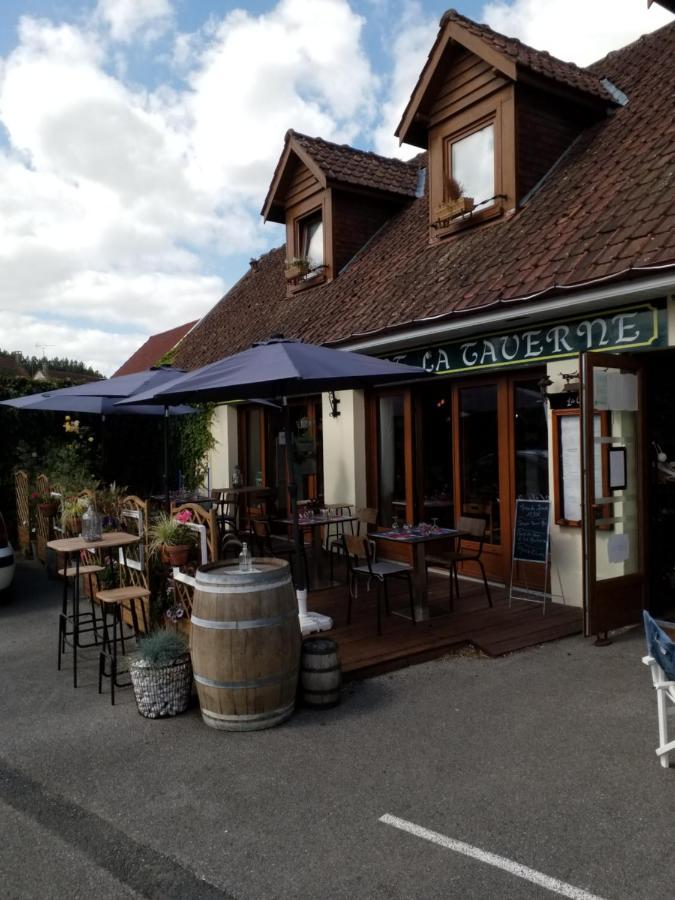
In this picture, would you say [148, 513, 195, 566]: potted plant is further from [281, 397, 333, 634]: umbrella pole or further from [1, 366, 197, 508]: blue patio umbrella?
[1, 366, 197, 508]: blue patio umbrella

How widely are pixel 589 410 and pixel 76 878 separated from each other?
15.0ft

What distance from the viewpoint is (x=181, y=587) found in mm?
5773

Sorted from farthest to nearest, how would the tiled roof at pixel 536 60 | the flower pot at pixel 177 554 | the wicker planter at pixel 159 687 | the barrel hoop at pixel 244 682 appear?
1. the tiled roof at pixel 536 60
2. the flower pot at pixel 177 554
3. the wicker planter at pixel 159 687
4. the barrel hoop at pixel 244 682

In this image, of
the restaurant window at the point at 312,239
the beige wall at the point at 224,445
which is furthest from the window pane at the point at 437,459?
the beige wall at the point at 224,445

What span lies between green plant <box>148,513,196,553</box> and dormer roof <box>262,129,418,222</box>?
6.96m

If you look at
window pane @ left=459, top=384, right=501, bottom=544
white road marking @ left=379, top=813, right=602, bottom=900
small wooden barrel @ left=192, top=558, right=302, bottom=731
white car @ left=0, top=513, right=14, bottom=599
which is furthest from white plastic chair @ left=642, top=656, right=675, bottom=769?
white car @ left=0, top=513, right=14, bottom=599

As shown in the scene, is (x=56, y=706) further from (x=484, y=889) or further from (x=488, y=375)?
(x=488, y=375)

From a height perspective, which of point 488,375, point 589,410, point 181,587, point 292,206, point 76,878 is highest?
point 292,206

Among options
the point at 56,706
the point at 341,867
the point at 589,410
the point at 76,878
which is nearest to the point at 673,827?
the point at 341,867

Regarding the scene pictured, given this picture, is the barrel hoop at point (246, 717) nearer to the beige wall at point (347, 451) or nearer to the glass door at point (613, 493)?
the glass door at point (613, 493)

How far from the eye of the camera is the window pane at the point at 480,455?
302 inches

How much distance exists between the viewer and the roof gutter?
5.56m

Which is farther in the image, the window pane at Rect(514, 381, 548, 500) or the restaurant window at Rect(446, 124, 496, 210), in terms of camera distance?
the restaurant window at Rect(446, 124, 496, 210)

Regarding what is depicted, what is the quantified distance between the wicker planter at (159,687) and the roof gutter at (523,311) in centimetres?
425
